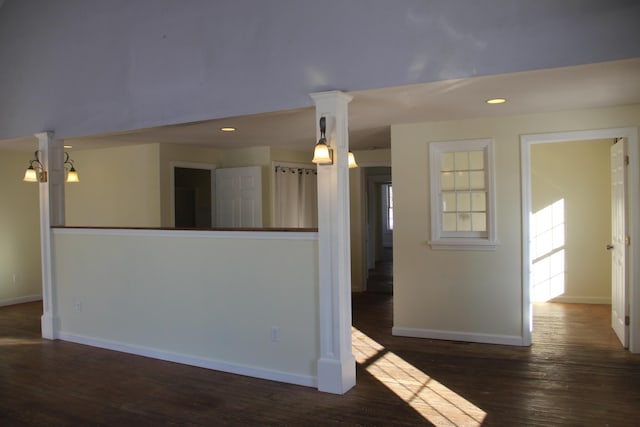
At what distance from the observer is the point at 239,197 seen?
7582mm

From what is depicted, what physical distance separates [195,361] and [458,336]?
258 centimetres

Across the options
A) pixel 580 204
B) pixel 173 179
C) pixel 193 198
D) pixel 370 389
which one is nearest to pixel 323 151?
pixel 370 389

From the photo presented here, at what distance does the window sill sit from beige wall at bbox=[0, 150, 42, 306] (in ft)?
19.4

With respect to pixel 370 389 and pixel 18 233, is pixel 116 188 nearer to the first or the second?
pixel 18 233

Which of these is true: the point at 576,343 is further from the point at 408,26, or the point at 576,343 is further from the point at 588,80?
the point at 408,26

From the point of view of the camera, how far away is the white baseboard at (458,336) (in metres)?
5.11

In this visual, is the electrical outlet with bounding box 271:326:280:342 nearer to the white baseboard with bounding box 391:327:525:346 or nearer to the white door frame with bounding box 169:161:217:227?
the white baseboard with bounding box 391:327:525:346

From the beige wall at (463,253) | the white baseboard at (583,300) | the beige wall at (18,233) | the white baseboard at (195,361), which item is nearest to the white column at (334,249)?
the white baseboard at (195,361)

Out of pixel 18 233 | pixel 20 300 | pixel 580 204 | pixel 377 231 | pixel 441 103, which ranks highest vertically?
pixel 441 103

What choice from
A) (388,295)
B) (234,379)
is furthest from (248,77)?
(388,295)

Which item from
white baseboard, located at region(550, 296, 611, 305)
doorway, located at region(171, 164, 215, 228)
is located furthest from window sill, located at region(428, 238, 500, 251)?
doorway, located at region(171, 164, 215, 228)

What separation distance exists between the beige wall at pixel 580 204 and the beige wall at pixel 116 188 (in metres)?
5.19

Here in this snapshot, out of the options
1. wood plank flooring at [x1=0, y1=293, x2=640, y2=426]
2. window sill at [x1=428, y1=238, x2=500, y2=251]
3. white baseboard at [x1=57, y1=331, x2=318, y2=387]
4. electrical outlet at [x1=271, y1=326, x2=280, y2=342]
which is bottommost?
wood plank flooring at [x1=0, y1=293, x2=640, y2=426]

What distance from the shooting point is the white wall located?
418cm
